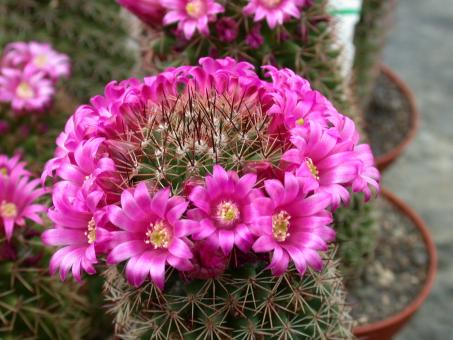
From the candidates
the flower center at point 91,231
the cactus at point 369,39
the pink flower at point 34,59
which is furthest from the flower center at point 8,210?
the cactus at point 369,39

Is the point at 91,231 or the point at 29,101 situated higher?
the point at 91,231

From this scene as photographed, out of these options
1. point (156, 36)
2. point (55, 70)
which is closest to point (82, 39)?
point (55, 70)

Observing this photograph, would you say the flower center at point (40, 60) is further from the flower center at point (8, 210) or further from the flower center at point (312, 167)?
the flower center at point (312, 167)

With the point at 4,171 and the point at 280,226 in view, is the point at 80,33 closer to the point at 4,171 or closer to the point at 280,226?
the point at 4,171

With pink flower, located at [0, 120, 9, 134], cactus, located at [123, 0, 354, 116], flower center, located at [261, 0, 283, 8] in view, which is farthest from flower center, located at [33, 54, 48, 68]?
flower center, located at [261, 0, 283, 8]

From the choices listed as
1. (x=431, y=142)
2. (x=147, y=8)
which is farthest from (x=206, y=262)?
(x=431, y=142)

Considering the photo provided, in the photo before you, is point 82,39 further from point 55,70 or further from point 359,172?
point 359,172
